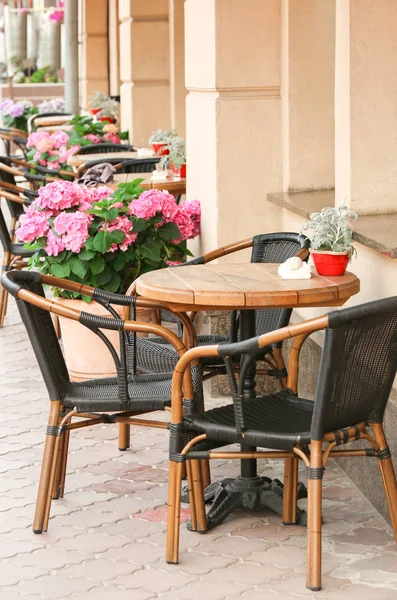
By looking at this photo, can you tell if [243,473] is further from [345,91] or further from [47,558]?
[345,91]

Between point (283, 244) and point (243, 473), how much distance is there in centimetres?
110

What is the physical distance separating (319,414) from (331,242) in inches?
37.1

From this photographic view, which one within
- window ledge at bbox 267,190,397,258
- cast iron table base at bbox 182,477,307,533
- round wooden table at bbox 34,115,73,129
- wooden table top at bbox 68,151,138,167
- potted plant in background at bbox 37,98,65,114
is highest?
potted plant in background at bbox 37,98,65,114

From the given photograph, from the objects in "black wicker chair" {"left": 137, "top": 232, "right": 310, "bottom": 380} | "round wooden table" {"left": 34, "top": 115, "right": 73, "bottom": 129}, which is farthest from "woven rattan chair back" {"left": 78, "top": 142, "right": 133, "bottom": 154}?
"black wicker chair" {"left": 137, "top": 232, "right": 310, "bottom": 380}

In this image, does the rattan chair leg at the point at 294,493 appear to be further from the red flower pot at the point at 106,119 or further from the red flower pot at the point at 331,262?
the red flower pot at the point at 106,119

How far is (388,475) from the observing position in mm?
3941

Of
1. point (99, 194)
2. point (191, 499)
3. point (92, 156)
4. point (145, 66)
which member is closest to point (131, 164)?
point (92, 156)

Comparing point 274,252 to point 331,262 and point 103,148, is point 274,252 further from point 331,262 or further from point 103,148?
point 103,148

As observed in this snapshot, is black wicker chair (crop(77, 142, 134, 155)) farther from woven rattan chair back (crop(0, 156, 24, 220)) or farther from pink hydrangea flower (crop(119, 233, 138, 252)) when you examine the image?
pink hydrangea flower (crop(119, 233, 138, 252))

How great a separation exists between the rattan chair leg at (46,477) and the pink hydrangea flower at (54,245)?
1523mm

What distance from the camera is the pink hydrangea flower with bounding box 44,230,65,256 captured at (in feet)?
18.7

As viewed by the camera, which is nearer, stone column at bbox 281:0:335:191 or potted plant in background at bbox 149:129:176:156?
stone column at bbox 281:0:335:191

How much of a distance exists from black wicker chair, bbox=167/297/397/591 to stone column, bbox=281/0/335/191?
2257mm

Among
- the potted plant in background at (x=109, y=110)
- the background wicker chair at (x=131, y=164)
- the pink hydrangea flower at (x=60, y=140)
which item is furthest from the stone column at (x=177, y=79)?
the background wicker chair at (x=131, y=164)
